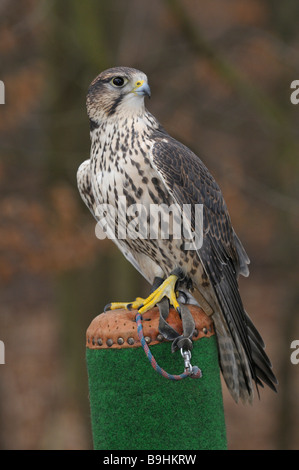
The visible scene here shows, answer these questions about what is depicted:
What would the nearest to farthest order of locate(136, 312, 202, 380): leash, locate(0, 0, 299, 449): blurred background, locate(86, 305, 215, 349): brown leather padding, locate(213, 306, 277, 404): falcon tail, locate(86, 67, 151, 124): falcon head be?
locate(136, 312, 202, 380): leash → locate(86, 305, 215, 349): brown leather padding → locate(213, 306, 277, 404): falcon tail → locate(86, 67, 151, 124): falcon head → locate(0, 0, 299, 449): blurred background

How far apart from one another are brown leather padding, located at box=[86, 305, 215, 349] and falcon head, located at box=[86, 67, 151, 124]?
0.90 metres

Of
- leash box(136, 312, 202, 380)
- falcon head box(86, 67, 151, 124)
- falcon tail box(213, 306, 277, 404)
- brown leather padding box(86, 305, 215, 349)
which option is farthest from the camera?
falcon head box(86, 67, 151, 124)

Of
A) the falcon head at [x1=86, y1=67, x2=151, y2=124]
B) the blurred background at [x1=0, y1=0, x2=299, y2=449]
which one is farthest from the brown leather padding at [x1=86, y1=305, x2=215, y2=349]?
the blurred background at [x1=0, y1=0, x2=299, y2=449]

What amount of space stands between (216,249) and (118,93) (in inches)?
31.4

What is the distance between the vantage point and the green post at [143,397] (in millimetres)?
2465

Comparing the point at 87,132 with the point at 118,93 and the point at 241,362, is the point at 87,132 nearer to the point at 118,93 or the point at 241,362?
the point at 118,93

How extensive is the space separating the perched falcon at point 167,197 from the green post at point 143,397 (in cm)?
26

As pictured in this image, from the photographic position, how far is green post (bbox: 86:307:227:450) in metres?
2.46

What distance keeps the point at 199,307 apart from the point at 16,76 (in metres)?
3.65

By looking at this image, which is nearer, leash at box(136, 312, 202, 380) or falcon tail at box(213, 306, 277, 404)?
leash at box(136, 312, 202, 380)

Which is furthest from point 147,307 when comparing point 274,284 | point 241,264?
point 274,284

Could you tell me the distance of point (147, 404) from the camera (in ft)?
8.09

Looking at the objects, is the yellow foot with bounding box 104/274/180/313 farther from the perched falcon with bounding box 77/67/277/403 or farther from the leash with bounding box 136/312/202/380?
the leash with bounding box 136/312/202/380

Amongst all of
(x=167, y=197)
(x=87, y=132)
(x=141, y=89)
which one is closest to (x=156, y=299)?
(x=167, y=197)
